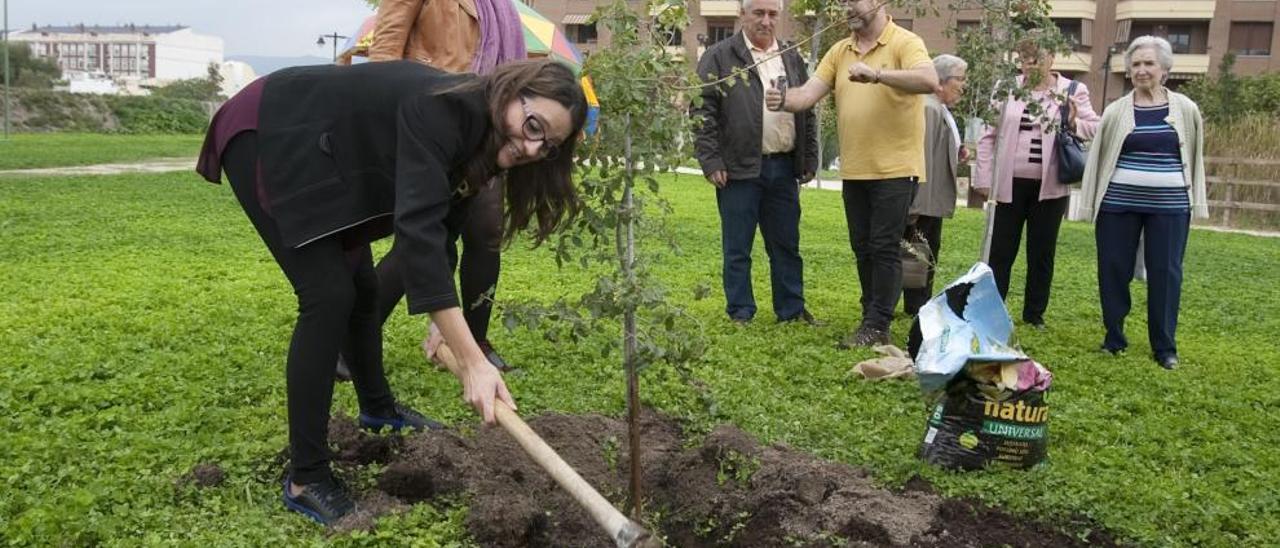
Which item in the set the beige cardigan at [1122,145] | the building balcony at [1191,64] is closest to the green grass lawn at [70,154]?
the beige cardigan at [1122,145]

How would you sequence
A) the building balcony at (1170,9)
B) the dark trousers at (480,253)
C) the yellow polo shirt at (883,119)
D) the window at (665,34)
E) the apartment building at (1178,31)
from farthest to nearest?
the building balcony at (1170,9) → the apartment building at (1178,31) → the yellow polo shirt at (883,119) → the dark trousers at (480,253) → the window at (665,34)

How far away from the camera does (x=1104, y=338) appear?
6039 mm

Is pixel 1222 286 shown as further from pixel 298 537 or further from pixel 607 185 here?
pixel 298 537

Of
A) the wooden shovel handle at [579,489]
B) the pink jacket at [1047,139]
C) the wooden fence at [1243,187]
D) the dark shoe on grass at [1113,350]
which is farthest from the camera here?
the wooden fence at [1243,187]

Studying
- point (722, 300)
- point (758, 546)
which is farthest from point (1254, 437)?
point (722, 300)

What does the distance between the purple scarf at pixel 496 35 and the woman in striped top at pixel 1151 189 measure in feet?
10.1

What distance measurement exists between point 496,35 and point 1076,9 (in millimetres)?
47877

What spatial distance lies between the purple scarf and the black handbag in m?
3.27

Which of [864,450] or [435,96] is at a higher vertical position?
[435,96]

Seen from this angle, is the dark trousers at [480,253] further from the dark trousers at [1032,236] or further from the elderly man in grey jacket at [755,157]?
the dark trousers at [1032,236]

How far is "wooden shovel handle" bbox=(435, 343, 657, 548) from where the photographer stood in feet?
8.15

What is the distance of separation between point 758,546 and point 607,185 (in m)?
1.04

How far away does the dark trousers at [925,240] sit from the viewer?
6629 millimetres

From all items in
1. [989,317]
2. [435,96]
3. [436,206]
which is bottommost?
[989,317]
